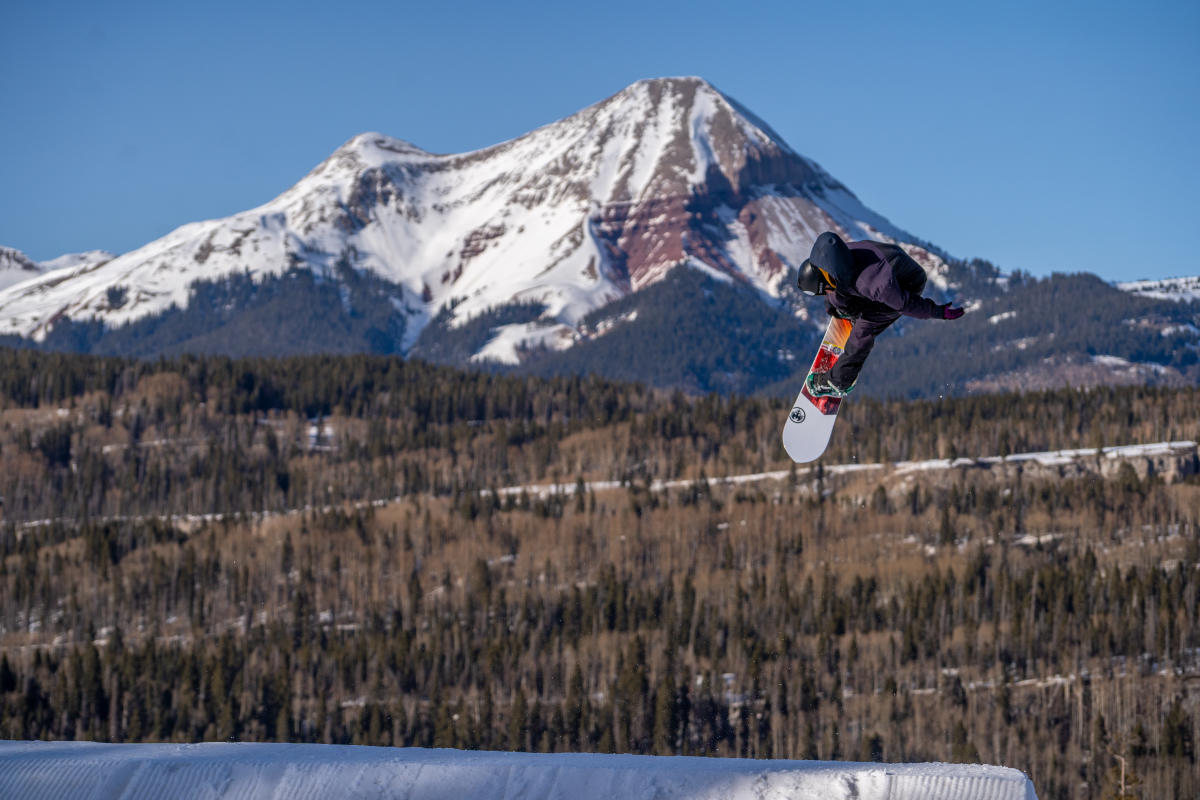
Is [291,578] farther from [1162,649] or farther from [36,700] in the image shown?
[1162,649]

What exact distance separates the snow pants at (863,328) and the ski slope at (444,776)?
749 cm

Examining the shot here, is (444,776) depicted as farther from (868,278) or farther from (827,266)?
(868,278)

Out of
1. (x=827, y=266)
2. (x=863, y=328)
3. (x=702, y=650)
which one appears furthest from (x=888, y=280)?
(x=702, y=650)

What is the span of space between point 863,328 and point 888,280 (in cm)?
274

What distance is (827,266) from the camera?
2219 cm

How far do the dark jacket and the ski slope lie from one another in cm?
1004

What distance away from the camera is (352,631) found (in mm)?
181875

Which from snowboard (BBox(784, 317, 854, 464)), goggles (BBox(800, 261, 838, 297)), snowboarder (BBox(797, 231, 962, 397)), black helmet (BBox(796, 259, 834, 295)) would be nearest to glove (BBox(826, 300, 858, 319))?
snowboarder (BBox(797, 231, 962, 397))

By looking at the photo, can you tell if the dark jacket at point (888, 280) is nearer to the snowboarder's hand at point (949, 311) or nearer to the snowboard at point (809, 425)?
the snowboarder's hand at point (949, 311)

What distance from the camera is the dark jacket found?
72.2 feet

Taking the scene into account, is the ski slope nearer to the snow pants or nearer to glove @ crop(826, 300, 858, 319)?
the snow pants

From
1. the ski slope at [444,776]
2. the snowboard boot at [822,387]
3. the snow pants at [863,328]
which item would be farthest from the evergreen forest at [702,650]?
the snow pants at [863,328]

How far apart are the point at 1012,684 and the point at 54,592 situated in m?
118

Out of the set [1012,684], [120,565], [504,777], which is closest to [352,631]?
[120,565]
